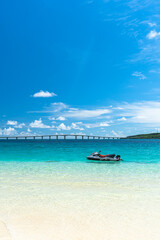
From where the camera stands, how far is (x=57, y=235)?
6.08m

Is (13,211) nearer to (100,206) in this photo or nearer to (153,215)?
(100,206)

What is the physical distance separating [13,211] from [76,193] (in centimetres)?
366

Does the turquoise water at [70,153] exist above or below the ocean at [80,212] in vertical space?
below

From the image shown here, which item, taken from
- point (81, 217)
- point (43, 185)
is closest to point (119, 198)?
point (81, 217)

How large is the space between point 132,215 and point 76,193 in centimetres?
385

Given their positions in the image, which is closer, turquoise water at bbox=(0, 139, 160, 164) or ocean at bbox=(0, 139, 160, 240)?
ocean at bbox=(0, 139, 160, 240)

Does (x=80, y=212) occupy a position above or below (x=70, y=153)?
above

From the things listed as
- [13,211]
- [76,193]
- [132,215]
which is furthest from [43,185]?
[132,215]

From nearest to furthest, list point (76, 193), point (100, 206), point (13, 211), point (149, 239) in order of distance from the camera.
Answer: point (149, 239) < point (13, 211) < point (100, 206) < point (76, 193)

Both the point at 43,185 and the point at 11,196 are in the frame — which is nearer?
the point at 11,196

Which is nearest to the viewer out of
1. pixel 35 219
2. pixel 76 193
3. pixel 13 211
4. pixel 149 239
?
pixel 149 239

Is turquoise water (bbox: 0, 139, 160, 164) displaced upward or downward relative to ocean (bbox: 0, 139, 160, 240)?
downward

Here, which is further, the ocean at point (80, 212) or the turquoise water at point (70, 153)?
the turquoise water at point (70, 153)

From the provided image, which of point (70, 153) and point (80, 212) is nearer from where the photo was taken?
point (80, 212)
